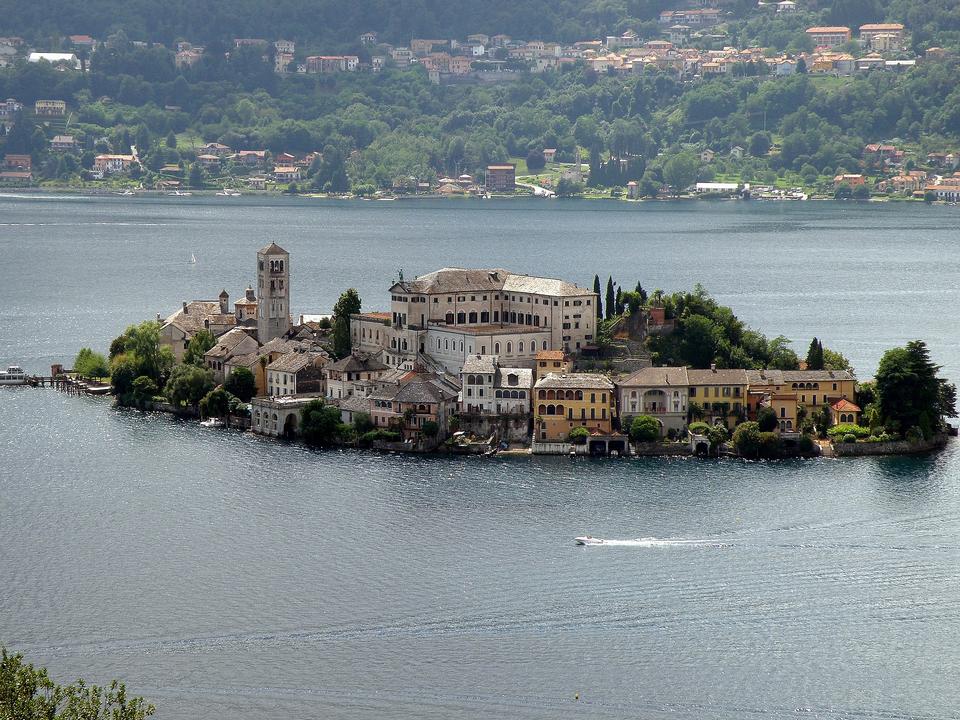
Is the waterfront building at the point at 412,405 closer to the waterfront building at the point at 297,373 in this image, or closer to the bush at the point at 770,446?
the waterfront building at the point at 297,373

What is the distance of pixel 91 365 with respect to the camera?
7625cm

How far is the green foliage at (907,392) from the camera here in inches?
2419

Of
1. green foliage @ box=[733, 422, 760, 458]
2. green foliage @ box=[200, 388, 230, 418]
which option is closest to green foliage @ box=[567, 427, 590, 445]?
green foliage @ box=[733, 422, 760, 458]

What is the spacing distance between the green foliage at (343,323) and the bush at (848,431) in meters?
17.1

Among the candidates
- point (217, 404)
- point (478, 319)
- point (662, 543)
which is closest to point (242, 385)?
point (217, 404)

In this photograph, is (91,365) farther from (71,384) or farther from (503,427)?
(503,427)

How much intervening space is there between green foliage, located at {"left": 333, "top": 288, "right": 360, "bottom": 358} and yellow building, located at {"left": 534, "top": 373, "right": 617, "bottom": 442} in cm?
1038

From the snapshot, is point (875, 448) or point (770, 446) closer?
point (770, 446)

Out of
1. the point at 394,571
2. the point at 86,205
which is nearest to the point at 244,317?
the point at 394,571

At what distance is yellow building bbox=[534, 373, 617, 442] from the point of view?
61875mm

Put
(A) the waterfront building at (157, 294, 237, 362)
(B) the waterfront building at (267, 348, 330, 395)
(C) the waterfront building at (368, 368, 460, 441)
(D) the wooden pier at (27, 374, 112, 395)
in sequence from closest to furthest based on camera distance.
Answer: (C) the waterfront building at (368, 368, 460, 441), (B) the waterfront building at (267, 348, 330, 395), (D) the wooden pier at (27, 374, 112, 395), (A) the waterfront building at (157, 294, 237, 362)

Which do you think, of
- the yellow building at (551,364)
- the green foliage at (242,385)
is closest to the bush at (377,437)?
the yellow building at (551,364)

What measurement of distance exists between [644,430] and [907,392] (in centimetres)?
778

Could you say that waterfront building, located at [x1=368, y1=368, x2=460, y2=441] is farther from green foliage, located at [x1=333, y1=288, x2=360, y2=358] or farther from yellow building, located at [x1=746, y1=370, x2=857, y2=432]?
yellow building, located at [x1=746, y1=370, x2=857, y2=432]
